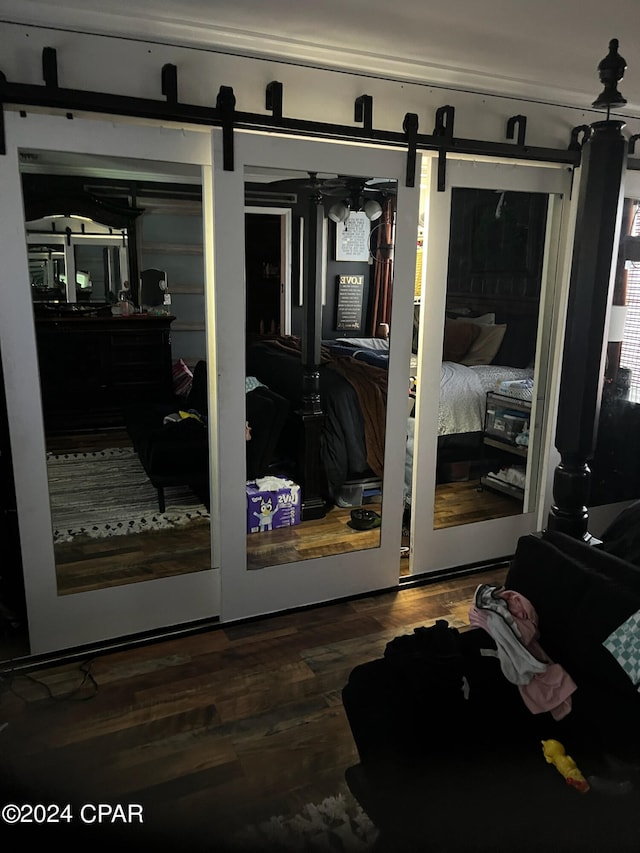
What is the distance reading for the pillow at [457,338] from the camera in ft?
10.8

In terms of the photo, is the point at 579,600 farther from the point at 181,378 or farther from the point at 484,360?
the point at 181,378

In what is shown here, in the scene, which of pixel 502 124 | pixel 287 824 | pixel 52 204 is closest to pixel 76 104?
pixel 52 204

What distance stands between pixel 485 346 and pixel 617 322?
81 cm

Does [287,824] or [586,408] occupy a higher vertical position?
[586,408]

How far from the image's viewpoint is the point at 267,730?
7.59 ft

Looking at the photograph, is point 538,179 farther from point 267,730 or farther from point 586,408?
point 267,730

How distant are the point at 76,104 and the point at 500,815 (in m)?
2.60

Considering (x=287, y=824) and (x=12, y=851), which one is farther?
(x=287, y=824)

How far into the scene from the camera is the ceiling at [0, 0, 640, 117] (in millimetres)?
2258

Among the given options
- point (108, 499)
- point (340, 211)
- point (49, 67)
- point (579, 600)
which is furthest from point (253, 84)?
point (579, 600)

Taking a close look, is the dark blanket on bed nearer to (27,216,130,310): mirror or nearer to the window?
(27,216,130,310): mirror

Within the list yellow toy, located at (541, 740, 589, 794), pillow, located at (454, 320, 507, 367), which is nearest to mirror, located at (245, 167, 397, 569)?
pillow, located at (454, 320, 507, 367)

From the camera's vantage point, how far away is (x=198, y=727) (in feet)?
7.62

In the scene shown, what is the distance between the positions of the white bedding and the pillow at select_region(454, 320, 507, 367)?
4 cm
